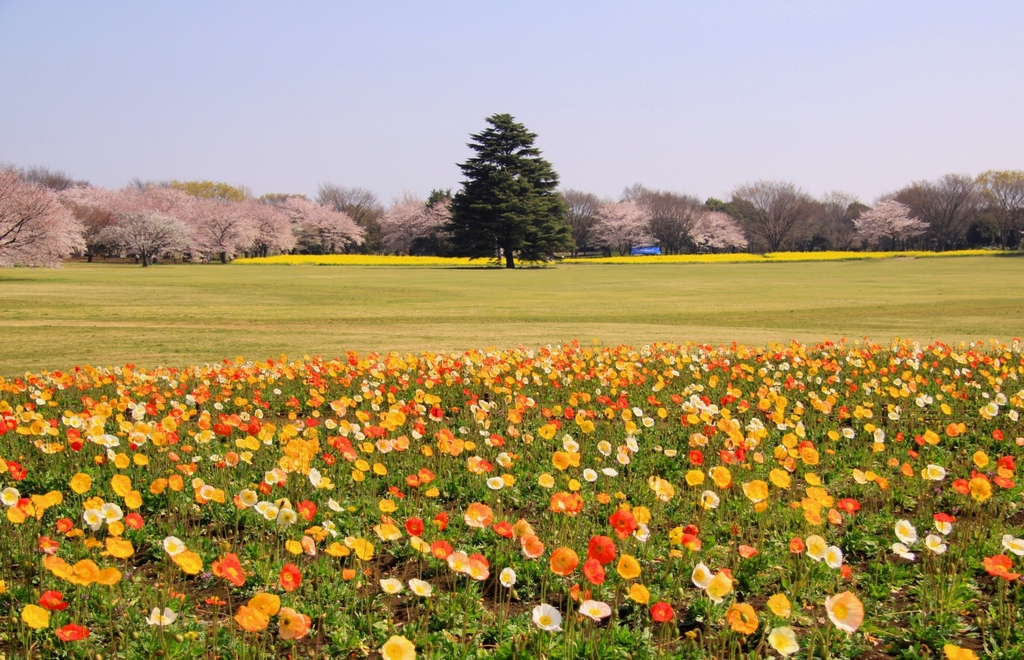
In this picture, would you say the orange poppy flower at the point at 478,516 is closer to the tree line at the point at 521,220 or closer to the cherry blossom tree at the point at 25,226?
the cherry blossom tree at the point at 25,226

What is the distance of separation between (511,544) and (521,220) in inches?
2132

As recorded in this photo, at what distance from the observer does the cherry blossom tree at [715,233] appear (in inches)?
3632

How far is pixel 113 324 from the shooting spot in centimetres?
1767

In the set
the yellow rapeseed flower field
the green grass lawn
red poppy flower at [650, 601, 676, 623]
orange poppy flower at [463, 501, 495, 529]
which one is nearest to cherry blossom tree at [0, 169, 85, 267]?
the green grass lawn

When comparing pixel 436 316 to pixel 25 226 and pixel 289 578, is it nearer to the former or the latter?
pixel 289 578

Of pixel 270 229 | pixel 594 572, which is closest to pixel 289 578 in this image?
pixel 594 572

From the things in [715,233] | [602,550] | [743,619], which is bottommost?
[743,619]

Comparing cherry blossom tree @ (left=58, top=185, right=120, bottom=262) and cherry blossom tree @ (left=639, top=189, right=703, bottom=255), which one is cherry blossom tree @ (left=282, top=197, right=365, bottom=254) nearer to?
cherry blossom tree @ (left=58, top=185, right=120, bottom=262)

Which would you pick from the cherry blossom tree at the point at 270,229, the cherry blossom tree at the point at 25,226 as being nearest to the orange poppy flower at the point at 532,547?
the cherry blossom tree at the point at 25,226

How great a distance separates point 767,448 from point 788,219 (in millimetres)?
88038

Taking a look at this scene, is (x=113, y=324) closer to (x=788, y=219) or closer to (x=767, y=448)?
(x=767, y=448)

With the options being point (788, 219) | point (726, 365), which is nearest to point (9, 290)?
point (726, 365)

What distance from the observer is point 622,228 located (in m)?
92.6

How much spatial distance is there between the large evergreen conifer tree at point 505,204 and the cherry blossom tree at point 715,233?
117 ft
